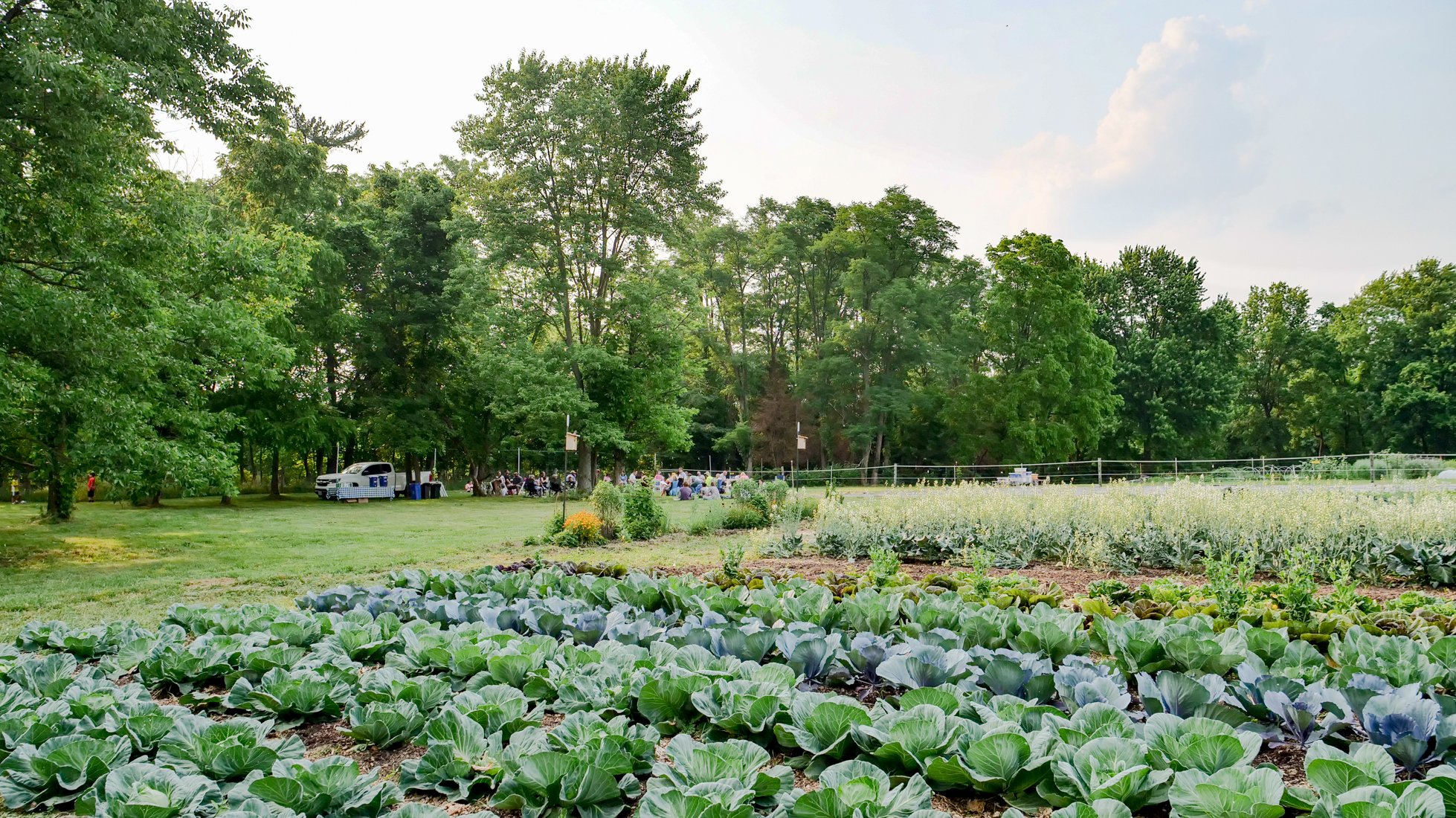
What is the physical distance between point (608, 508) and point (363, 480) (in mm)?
19107

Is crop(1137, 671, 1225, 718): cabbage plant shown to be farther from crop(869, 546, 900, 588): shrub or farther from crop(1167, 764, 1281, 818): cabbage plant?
crop(869, 546, 900, 588): shrub

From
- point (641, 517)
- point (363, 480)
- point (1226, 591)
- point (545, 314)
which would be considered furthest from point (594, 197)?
point (1226, 591)

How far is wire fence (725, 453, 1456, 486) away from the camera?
1970 cm

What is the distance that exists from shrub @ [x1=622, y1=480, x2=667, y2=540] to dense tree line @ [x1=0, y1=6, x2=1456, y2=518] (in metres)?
5.43

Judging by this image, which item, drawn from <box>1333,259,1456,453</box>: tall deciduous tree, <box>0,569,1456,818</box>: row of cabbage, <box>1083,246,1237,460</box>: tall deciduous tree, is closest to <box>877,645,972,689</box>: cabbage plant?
<box>0,569,1456,818</box>: row of cabbage

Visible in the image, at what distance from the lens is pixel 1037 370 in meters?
33.8

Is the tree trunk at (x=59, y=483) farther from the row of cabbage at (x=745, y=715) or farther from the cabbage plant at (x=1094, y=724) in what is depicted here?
the cabbage plant at (x=1094, y=724)

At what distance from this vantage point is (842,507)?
384 inches

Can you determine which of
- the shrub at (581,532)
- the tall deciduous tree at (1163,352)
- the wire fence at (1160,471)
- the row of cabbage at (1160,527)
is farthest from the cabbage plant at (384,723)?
the tall deciduous tree at (1163,352)

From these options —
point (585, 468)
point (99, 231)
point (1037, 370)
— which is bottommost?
point (585, 468)

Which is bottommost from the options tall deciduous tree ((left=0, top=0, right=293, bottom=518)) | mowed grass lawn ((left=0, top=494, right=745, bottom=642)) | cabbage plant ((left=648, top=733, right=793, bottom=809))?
mowed grass lawn ((left=0, top=494, right=745, bottom=642))

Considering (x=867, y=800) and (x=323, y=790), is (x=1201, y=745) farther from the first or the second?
(x=323, y=790)

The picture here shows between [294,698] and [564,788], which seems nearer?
[564,788]

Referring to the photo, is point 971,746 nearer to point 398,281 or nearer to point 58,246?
point 58,246
